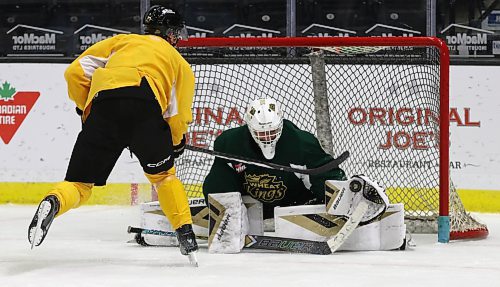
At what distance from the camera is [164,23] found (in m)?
3.71

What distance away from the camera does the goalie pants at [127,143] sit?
345 centimetres

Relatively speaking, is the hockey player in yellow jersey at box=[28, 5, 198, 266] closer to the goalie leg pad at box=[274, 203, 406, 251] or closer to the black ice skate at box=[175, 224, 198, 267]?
the black ice skate at box=[175, 224, 198, 267]

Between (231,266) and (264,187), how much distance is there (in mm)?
743

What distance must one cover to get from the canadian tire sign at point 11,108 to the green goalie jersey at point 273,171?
247cm

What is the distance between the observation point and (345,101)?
213 inches

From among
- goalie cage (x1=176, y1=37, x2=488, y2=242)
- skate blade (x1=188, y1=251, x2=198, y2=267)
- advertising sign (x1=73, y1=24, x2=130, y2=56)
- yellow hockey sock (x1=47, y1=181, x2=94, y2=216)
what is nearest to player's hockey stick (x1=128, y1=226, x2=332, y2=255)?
skate blade (x1=188, y1=251, x2=198, y2=267)

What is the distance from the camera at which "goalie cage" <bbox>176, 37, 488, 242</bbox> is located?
4.90 metres

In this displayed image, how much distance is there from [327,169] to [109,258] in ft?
Result: 3.19

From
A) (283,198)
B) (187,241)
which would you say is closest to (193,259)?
(187,241)

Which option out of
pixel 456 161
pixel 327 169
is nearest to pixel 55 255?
pixel 327 169

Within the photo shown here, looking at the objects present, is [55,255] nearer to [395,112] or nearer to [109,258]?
A: [109,258]

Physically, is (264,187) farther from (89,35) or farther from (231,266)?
(89,35)

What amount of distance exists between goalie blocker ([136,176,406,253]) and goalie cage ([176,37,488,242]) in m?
0.66

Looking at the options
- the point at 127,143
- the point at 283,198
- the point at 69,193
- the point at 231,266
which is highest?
the point at 127,143
